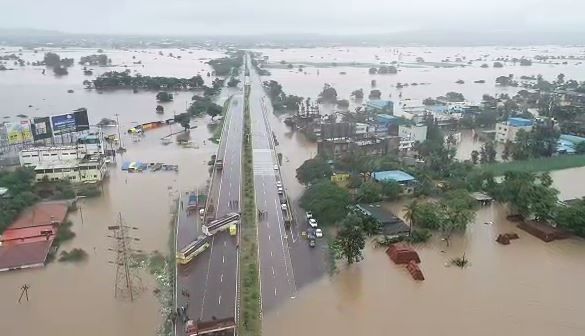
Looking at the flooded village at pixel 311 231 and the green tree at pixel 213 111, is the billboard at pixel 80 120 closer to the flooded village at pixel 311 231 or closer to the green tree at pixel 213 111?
the flooded village at pixel 311 231

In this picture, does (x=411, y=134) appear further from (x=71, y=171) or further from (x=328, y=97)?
(x=328, y=97)

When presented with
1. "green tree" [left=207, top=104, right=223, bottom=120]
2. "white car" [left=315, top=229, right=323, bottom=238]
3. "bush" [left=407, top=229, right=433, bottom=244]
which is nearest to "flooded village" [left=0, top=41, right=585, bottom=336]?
"white car" [left=315, top=229, right=323, bottom=238]

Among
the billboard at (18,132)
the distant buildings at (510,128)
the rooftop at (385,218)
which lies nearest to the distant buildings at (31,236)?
the billboard at (18,132)

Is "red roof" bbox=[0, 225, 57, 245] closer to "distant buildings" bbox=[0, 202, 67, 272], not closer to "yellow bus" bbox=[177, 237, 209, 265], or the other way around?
"distant buildings" bbox=[0, 202, 67, 272]

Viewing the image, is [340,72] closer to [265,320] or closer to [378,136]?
[378,136]

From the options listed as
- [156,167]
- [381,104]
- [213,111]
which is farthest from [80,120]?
[381,104]

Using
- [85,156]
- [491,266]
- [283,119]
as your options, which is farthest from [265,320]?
[283,119]
